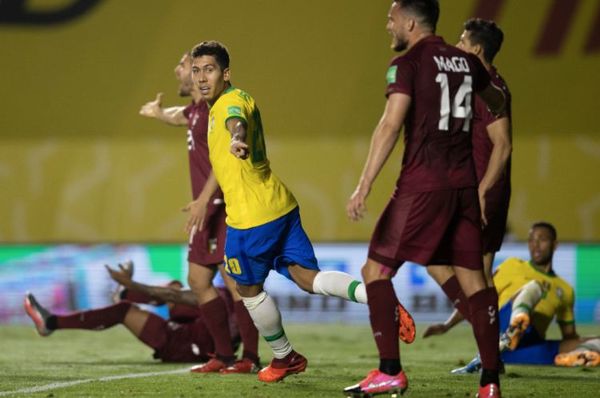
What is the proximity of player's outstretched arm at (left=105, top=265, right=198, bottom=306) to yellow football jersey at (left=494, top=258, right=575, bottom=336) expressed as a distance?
2074 mm

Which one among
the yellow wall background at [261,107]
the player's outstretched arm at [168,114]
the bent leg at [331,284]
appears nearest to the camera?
the bent leg at [331,284]

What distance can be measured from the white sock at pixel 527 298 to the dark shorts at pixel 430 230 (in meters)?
2.23

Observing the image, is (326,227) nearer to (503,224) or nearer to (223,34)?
(223,34)

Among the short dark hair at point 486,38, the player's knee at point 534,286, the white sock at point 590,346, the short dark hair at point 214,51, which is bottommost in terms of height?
the white sock at point 590,346

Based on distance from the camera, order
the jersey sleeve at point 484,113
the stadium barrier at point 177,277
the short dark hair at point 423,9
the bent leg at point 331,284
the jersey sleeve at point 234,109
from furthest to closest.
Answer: the stadium barrier at point 177,277 → the jersey sleeve at point 484,113 → the bent leg at point 331,284 → the jersey sleeve at point 234,109 → the short dark hair at point 423,9

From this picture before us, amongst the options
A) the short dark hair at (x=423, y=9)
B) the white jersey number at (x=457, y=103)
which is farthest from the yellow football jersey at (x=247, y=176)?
the white jersey number at (x=457, y=103)

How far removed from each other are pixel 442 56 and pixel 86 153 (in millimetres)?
10382

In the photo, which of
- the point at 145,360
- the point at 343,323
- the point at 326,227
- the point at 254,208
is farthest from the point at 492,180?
the point at 326,227

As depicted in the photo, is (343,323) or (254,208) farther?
(343,323)

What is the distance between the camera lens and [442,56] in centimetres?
519

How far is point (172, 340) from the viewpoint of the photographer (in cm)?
785

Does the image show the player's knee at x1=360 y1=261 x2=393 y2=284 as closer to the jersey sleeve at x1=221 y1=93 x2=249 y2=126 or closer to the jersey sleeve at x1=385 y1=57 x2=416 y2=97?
the jersey sleeve at x1=385 y1=57 x2=416 y2=97

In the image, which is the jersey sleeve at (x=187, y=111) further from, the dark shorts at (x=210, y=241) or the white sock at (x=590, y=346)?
the white sock at (x=590, y=346)

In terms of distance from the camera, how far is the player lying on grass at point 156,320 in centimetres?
784
